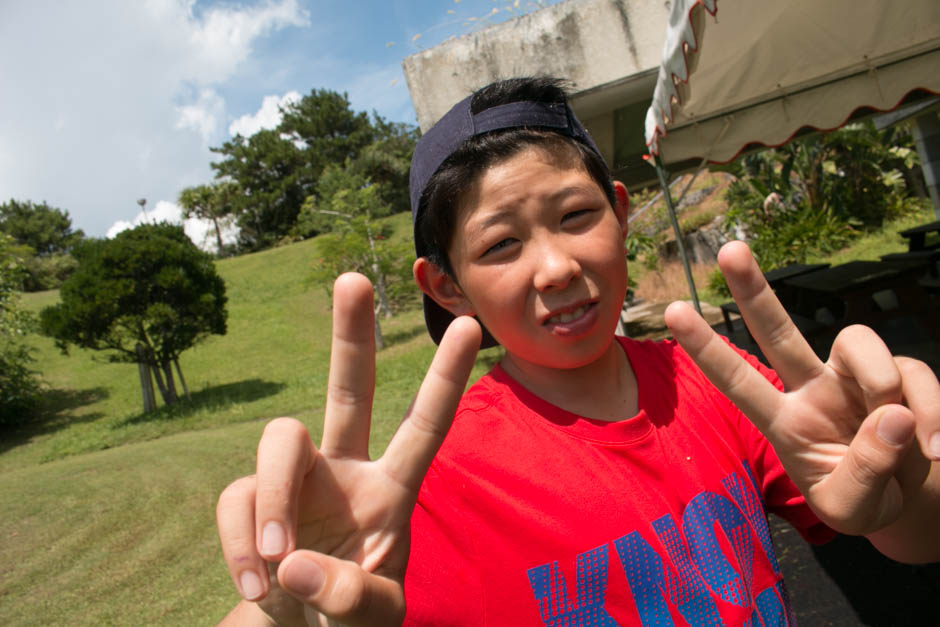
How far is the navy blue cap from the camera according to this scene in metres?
1.16

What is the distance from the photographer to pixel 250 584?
2.19ft

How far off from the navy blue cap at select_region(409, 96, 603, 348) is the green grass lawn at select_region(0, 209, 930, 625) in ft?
11.1

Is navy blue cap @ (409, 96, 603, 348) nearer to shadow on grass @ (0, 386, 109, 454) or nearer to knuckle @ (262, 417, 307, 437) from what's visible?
knuckle @ (262, 417, 307, 437)

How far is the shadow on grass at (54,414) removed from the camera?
11759mm

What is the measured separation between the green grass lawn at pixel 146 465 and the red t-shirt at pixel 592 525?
10.6 feet

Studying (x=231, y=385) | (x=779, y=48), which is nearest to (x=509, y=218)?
(x=779, y=48)

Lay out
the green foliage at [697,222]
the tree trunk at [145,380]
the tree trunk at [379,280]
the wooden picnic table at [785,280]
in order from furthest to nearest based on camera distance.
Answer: the tree trunk at [379,280] < the green foliage at [697,222] < the tree trunk at [145,380] < the wooden picnic table at [785,280]

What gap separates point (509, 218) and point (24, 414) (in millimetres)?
15518

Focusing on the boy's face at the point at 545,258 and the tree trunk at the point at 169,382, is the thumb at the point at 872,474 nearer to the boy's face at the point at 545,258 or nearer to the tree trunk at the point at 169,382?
the boy's face at the point at 545,258

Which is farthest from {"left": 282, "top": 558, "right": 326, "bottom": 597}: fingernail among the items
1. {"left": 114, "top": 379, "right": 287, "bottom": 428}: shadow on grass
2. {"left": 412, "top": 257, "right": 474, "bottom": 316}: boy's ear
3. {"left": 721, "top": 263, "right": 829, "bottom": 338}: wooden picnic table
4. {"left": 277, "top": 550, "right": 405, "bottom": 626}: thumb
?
{"left": 114, "top": 379, "right": 287, "bottom": 428}: shadow on grass

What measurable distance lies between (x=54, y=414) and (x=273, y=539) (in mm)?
15881

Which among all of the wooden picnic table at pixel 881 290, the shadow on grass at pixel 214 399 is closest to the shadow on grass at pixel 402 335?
the shadow on grass at pixel 214 399

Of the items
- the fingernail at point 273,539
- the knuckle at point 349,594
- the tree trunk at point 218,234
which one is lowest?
the knuckle at point 349,594

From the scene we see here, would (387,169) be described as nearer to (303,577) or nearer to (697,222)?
(697,222)
